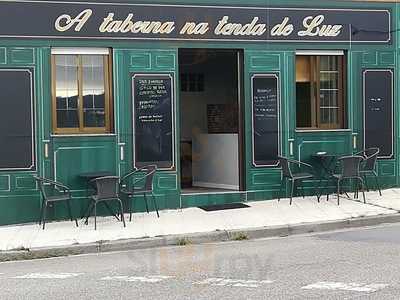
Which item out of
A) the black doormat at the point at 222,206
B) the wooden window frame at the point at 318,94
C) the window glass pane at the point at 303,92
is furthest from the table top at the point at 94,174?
the wooden window frame at the point at 318,94

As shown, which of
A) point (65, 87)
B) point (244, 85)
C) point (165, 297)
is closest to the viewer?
point (165, 297)

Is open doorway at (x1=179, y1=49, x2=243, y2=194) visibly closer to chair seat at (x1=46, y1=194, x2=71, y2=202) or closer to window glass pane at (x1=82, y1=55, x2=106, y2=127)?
window glass pane at (x1=82, y1=55, x2=106, y2=127)

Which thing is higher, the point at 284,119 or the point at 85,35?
the point at 85,35

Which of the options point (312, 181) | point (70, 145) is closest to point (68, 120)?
point (70, 145)

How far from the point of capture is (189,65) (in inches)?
579

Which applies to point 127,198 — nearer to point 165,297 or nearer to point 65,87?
point 65,87

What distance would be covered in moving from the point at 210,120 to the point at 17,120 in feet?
16.7

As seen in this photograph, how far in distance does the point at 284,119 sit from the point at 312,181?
57.7 inches

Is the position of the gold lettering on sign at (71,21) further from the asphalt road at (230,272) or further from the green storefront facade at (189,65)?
the asphalt road at (230,272)

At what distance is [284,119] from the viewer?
13.2m

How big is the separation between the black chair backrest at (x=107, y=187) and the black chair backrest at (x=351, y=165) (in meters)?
4.48

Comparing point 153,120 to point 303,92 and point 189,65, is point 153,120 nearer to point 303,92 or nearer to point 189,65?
point 189,65

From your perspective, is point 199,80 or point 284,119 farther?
point 199,80

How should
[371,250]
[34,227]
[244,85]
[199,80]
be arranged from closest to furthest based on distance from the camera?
1. [371,250]
2. [34,227]
3. [244,85]
4. [199,80]
